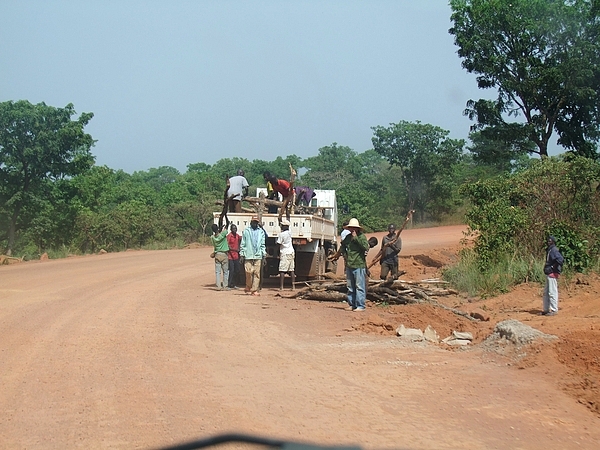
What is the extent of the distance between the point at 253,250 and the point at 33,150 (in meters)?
15.9

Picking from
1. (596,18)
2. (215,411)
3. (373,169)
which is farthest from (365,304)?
(373,169)

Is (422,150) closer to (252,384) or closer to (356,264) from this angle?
(356,264)

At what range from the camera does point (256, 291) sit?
52.3ft

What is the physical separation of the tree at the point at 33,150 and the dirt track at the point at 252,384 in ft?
52.7

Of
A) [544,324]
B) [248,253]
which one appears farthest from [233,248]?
[544,324]

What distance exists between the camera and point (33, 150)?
2773cm

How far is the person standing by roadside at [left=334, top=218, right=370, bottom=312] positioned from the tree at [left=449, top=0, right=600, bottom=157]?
13.5 metres

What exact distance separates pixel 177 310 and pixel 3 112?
18016 millimetres

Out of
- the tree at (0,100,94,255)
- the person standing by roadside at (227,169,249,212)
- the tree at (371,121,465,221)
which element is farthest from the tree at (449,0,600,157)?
the tree at (371,121,465,221)

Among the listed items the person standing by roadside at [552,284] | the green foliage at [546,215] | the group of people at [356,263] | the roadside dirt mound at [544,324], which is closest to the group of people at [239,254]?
the group of people at [356,263]

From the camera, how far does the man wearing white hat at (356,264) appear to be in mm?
13547

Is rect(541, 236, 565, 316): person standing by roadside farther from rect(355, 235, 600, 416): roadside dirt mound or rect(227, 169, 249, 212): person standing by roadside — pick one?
rect(227, 169, 249, 212): person standing by roadside

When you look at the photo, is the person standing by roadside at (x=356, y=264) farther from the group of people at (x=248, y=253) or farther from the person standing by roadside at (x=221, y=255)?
the person standing by roadside at (x=221, y=255)

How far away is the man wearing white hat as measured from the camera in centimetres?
1355
